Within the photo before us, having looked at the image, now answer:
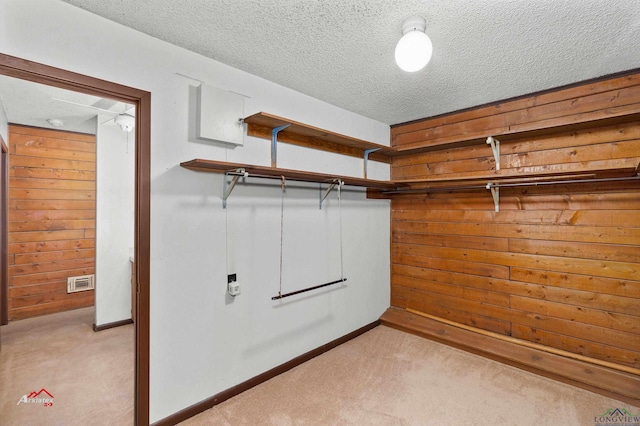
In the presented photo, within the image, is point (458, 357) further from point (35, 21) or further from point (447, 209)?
point (35, 21)

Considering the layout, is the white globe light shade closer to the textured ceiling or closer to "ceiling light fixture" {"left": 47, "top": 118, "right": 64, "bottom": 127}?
the textured ceiling

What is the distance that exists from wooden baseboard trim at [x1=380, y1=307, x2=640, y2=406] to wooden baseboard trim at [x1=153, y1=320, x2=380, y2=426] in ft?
2.35

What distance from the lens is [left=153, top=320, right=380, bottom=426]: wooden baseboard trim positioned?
1.93 m

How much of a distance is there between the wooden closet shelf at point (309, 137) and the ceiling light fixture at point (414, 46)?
90 cm

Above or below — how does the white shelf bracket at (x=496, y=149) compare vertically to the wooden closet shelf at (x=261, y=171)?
above

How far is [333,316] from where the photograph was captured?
9.82 feet

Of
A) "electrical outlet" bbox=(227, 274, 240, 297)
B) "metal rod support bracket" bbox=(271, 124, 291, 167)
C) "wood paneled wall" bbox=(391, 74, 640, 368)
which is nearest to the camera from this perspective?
"electrical outlet" bbox=(227, 274, 240, 297)

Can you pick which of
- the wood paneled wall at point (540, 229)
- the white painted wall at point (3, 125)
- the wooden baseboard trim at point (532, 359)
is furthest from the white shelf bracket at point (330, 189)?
the white painted wall at point (3, 125)

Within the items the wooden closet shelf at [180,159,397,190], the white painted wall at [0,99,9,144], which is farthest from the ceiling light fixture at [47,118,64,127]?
the wooden closet shelf at [180,159,397,190]

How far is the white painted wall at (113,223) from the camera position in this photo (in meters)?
3.46

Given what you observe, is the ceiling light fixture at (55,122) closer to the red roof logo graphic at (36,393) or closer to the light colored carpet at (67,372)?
the light colored carpet at (67,372)

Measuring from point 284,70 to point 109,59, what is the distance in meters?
1.08

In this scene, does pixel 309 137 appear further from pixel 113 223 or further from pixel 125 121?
pixel 113 223

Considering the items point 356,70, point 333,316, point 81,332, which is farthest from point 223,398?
point 356,70
